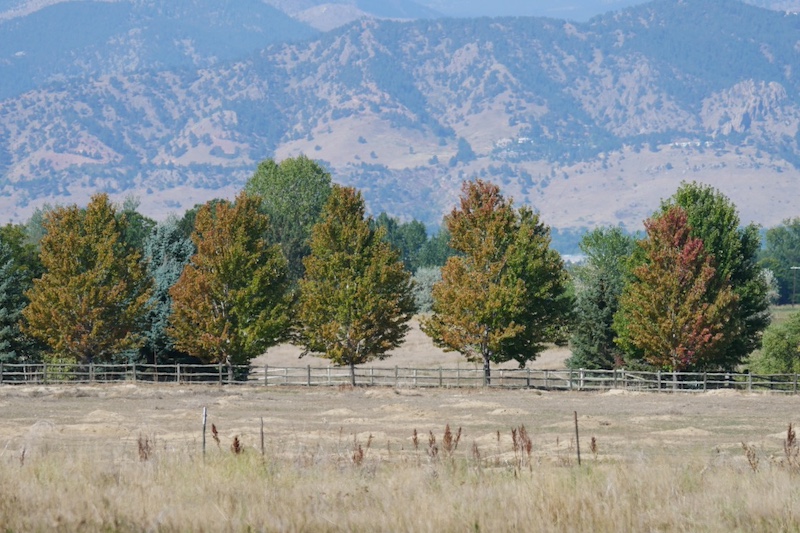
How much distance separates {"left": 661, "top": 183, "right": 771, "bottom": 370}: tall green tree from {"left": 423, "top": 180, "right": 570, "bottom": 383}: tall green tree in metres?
7.62

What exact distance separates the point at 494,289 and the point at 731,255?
13.4 m

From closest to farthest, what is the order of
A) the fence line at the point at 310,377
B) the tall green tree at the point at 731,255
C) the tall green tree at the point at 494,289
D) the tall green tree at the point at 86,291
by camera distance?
the fence line at the point at 310,377 < the tall green tree at the point at 494,289 < the tall green tree at the point at 86,291 < the tall green tree at the point at 731,255

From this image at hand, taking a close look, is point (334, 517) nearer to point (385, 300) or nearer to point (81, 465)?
point (81, 465)

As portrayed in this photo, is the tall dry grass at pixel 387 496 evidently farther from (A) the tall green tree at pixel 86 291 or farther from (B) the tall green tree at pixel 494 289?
(A) the tall green tree at pixel 86 291

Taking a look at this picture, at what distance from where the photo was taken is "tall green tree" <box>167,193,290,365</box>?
58.9 metres

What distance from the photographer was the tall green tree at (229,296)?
58875mm

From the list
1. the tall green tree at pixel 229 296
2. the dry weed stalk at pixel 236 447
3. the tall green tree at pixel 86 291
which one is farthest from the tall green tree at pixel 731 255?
the dry weed stalk at pixel 236 447

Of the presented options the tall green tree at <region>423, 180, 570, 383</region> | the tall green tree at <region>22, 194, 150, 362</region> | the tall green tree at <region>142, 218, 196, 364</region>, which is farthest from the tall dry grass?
the tall green tree at <region>142, 218, 196, 364</region>

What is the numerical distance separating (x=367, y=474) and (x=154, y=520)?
4.11 m

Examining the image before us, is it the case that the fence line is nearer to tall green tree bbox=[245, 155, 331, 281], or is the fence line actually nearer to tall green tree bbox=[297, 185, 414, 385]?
tall green tree bbox=[297, 185, 414, 385]

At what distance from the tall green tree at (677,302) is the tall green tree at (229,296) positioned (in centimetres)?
1676

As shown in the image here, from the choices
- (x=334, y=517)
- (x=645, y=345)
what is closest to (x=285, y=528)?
(x=334, y=517)

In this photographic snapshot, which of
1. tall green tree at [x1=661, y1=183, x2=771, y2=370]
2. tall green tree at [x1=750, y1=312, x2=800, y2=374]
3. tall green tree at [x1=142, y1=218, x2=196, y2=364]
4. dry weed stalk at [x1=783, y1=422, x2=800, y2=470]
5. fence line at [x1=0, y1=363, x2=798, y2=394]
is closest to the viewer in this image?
dry weed stalk at [x1=783, y1=422, x2=800, y2=470]

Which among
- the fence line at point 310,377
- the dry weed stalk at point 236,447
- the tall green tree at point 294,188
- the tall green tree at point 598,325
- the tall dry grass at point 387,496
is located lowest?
the tall dry grass at point 387,496
